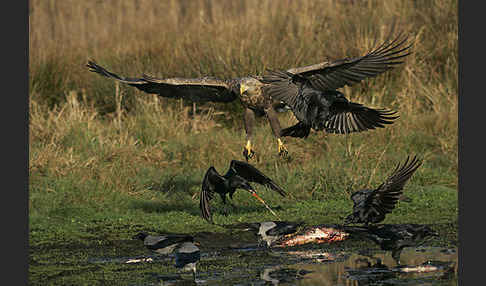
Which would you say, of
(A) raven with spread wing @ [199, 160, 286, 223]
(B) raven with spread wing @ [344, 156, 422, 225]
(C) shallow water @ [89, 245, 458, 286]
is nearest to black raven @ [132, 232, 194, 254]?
(C) shallow water @ [89, 245, 458, 286]

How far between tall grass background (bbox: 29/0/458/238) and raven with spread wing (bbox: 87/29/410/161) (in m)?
0.36

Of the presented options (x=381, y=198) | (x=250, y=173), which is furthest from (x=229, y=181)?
(x=381, y=198)

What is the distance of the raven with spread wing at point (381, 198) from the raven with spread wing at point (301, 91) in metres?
0.86

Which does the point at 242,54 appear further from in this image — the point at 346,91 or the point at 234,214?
the point at 234,214

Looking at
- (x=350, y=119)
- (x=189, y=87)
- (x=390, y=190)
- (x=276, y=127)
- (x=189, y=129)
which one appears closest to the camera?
(x=390, y=190)

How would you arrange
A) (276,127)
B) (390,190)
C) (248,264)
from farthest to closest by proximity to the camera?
(276,127) → (390,190) → (248,264)

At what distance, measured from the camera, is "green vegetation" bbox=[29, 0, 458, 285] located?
881cm

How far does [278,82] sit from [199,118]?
185 inches

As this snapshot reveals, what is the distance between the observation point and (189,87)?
9.41 m

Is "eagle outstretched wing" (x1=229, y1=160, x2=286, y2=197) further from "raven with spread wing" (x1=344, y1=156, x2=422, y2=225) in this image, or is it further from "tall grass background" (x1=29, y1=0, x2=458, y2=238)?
"raven with spread wing" (x1=344, y1=156, x2=422, y2=225)

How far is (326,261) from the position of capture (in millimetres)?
6828

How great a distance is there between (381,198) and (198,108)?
20.2 ft

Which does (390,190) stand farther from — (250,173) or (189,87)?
(189,87)

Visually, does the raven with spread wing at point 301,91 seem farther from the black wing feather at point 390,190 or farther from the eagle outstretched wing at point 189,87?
the black wing feather at point 390,190
